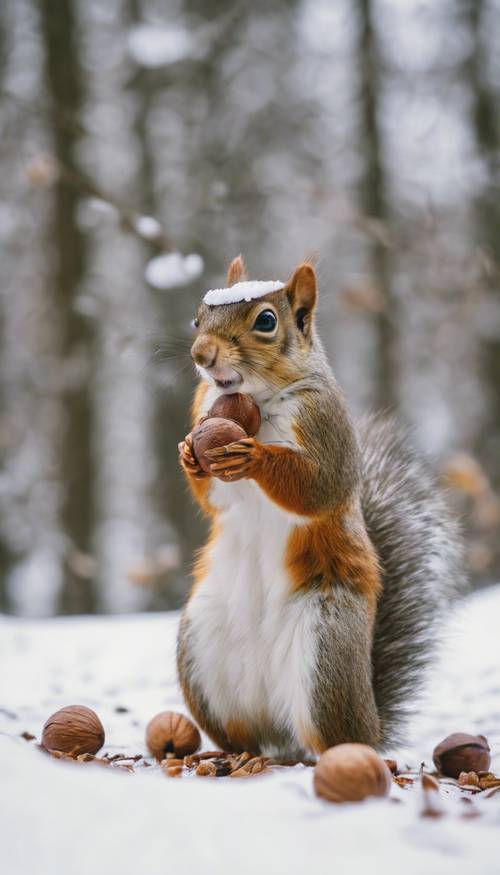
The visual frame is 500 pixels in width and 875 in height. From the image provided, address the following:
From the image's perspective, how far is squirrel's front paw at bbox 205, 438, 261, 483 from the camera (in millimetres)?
1327

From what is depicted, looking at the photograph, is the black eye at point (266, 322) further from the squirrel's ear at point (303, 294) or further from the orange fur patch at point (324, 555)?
the orange fur patch at point (324, 555)

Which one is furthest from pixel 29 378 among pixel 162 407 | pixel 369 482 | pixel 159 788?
pixel 159 788

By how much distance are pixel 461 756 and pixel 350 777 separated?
0.52 meters

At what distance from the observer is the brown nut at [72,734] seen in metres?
1.51

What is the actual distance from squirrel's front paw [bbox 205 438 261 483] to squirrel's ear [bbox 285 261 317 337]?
0.93 ft

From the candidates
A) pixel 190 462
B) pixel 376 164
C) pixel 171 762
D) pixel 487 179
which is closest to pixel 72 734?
pixel 171 762

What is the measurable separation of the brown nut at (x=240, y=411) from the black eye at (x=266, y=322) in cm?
11

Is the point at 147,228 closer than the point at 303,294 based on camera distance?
No

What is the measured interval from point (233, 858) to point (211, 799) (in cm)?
12

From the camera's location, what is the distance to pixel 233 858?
32.4 inches

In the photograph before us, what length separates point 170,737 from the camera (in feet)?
5.29

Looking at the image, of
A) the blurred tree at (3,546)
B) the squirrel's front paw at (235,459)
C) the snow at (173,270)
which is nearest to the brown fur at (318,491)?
the squirrel's front paw at (235,459)

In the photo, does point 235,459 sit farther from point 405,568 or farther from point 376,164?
point 376,164

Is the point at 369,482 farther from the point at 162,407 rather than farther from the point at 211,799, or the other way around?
the point at 162,407
